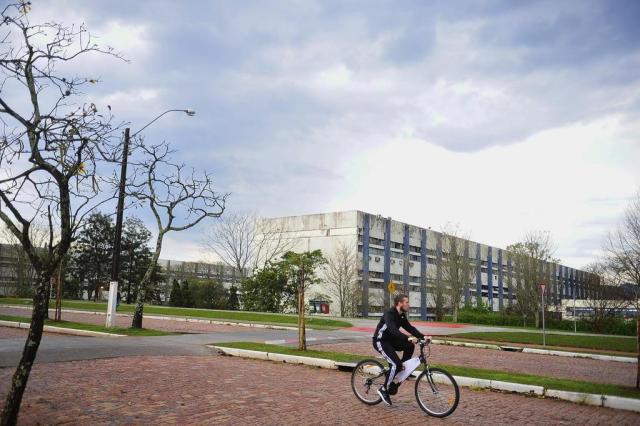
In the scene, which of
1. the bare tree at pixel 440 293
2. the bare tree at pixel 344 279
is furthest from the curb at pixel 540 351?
the bare tree at pixel 344 279

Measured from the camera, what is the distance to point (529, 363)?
14898 mm

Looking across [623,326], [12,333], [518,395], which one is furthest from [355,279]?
[518,395]

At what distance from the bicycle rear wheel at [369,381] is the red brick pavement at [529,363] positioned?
6021mm

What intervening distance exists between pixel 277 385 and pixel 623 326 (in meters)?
34.6

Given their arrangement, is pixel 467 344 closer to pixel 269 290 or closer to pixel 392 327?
pixel 392 327

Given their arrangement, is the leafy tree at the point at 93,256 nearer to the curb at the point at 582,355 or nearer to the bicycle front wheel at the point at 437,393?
the curb at the point at 582,355

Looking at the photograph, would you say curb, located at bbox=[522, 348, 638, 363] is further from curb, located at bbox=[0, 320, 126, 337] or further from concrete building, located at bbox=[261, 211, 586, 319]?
concrete building, located at bbox=[261, 211, 586, 319]

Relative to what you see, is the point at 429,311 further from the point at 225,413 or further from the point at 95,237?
the point at 225,413

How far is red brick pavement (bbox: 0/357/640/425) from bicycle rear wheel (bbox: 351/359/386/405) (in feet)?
0.50

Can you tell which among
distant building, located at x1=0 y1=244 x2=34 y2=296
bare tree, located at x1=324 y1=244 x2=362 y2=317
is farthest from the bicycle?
distant building, located at x1=0 y1=244 x2=34 y2=296

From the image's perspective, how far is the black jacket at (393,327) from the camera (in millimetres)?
7539

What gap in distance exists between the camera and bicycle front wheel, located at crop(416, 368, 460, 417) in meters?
7.11

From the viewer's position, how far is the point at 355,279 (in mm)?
56688

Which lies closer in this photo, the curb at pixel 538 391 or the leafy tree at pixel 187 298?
the curb at pixel 538 391
